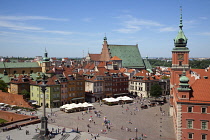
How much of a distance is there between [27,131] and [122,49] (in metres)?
75.0

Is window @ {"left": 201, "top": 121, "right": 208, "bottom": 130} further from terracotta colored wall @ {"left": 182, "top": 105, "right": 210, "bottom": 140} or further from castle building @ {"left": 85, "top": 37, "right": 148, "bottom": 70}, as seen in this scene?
castle building @ {"left": 85, "top": 37, "right": 148, "bottom": 70}

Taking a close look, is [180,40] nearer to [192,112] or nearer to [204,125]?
[192,112]

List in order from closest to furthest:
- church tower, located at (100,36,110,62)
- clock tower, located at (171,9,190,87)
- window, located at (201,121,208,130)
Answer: window, located at (201,121,208,130)
clock tower, located at (171,9,190,87)
church tower, located at (100,36,110,62)

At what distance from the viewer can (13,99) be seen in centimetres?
6744

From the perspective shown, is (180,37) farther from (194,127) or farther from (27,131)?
(27,131)

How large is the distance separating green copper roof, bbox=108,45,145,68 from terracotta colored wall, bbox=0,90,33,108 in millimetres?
51586

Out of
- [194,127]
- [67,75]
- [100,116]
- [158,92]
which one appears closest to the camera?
[194,127]

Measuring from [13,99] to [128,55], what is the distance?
189 ft

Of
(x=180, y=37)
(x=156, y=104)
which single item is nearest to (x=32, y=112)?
(x=156, y=104)

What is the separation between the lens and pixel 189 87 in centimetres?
4266

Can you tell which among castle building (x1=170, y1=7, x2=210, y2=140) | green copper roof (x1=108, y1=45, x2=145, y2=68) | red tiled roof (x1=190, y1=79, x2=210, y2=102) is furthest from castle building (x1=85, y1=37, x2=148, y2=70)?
castle building (x1=170, y1=7, x2=210, y2=140)

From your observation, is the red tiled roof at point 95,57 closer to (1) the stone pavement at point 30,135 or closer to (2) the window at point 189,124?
(1) the stone pavement at point 30,135

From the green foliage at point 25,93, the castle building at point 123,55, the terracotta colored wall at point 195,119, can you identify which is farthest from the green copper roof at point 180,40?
the castle building at point 123,55

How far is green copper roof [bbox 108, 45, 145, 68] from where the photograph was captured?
10969 centimetres
